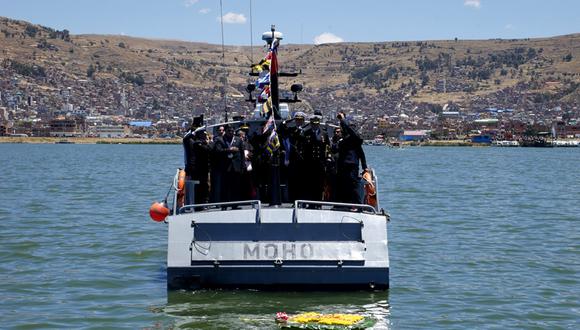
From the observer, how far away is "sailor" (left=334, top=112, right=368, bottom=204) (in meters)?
16.8

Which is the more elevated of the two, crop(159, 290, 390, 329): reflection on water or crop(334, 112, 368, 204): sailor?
Result: crop(334, 112, 368, 204): sailor

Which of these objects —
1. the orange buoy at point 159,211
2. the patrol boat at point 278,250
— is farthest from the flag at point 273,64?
the orange buoy at point 159,211

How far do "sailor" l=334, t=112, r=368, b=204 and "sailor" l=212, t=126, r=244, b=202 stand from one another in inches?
63.8

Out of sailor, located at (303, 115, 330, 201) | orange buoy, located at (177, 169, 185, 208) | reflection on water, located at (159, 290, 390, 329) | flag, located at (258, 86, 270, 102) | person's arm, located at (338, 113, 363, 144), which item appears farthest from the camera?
flag, located at (258, 86, 270, 102)

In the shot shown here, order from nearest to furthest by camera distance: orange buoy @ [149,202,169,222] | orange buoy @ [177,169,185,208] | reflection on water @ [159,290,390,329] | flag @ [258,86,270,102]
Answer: reflection on water @ [159,290,390,329] < orange buoy @ [177,169,185,208] < orange buoy @ [149,202,169,222] < flag @ [258,86,270,102]

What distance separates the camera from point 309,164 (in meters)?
17.2

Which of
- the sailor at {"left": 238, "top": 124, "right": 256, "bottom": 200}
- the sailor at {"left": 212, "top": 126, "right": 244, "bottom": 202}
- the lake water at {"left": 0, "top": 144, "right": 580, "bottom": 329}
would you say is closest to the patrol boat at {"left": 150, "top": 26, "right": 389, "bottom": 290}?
the lake water at {"left": 0, "top": 144, "right": 580, "bottom": 329}

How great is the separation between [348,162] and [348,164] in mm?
36

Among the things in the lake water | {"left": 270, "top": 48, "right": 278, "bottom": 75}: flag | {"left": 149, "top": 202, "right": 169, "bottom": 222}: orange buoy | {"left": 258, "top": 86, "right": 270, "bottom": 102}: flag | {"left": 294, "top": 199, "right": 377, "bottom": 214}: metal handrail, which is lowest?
the lake water

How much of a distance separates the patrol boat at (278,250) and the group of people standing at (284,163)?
46.6 inches

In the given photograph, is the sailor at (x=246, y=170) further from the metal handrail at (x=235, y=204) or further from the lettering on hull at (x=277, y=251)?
the lettering on hull at (x=277, y=251)

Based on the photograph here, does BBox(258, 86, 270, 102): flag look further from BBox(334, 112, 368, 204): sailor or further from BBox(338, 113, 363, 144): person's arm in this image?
BBox(338, 113, 363, 144): person's arm

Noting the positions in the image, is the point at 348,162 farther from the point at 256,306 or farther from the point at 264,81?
the point at 256,306

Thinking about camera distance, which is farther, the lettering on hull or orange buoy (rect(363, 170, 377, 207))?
orange buoy (rect(363, 170, 377, 207))
